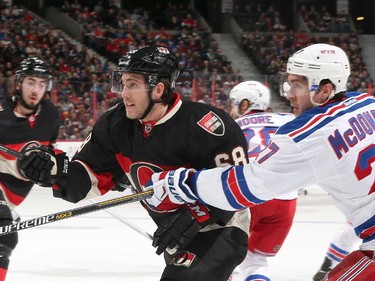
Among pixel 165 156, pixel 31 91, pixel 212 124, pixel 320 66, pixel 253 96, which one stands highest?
pixel 320 66

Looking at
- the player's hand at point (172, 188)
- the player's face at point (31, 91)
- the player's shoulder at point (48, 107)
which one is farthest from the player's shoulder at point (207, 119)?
the player's shoulder at point (48, 107)

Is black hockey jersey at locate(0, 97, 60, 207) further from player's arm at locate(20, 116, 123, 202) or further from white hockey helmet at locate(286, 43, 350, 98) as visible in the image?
white hockey helmet at locate(286, 43, 350, 98)

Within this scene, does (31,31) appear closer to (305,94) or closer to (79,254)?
(79,254)

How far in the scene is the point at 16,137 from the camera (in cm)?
413

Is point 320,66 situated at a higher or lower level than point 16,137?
higher

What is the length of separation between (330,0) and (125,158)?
56.4ft

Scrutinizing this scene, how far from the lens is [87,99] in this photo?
944 centimetres

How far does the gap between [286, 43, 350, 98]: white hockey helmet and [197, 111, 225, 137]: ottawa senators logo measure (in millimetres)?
306

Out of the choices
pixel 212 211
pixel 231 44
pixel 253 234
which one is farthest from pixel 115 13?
pixel 212 211

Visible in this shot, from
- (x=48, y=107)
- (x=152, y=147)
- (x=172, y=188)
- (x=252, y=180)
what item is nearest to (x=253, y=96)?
(x=48, y=107)

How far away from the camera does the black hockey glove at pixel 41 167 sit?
2.71m

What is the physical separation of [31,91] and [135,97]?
1.54 metres

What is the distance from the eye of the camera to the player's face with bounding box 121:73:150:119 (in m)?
2.71

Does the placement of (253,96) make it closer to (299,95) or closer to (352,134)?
(299,95)
